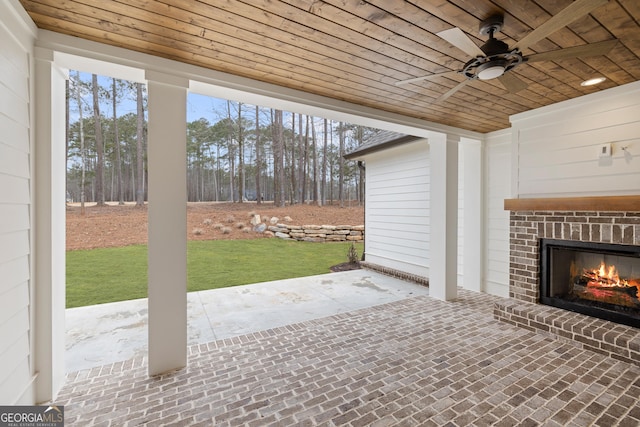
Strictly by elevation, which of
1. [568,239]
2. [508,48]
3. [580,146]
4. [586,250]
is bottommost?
[586,250]

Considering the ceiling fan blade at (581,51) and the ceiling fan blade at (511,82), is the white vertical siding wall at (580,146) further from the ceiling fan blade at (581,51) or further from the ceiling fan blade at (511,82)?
the ceiling fan blade at (581,51)

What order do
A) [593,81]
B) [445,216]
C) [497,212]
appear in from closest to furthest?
[593,81] → [445,216] → [497,212]

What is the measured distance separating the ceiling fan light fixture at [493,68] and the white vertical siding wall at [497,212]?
308 cm

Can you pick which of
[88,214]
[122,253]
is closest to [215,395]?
[122,253]

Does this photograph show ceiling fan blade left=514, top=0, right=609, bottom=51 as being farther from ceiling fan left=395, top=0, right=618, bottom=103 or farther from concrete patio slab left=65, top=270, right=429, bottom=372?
concrete patio slab left=65, top=270, right=429, bottom=372

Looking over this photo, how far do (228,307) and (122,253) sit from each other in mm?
5268

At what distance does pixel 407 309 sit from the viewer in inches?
168

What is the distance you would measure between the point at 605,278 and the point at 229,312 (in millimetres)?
4981

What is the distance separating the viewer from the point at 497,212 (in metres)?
4.95

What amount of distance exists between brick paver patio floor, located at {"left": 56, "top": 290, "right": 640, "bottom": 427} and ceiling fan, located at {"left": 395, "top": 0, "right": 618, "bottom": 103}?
8.23ft

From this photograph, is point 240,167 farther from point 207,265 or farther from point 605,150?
point 605,150

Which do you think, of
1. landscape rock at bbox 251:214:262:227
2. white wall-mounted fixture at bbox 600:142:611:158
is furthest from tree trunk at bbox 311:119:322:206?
white wall-mounted fixture at bbox 600:142:611:158

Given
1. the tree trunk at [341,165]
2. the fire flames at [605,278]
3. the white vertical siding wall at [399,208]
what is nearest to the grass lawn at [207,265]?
the white vertical siding wall at [399,208]

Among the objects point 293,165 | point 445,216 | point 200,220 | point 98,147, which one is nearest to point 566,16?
point 445,216
